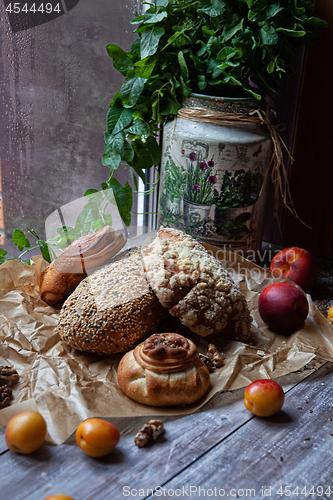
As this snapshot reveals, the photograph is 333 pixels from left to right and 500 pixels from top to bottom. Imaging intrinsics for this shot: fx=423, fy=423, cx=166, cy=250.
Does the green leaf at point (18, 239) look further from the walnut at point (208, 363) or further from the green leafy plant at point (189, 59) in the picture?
the walnut at point (208, 363)

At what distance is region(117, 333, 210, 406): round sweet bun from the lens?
0.75 meters

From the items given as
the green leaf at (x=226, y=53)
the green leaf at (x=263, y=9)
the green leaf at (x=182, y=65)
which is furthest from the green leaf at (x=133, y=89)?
the green leaf at (x=263, y=9)

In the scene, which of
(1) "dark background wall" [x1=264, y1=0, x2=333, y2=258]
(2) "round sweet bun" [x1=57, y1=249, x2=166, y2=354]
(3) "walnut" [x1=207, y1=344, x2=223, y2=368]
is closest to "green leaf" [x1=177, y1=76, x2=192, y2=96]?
(1) "dark background wall" [x1=264, y1=0, x2=333, y2=258]

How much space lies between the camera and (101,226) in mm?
1206

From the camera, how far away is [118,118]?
Result: 126 centimetres

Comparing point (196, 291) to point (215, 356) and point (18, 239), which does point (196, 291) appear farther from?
point (18, 239)

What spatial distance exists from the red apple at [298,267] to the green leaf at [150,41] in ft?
2.26

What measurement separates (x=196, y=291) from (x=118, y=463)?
382 millimetres

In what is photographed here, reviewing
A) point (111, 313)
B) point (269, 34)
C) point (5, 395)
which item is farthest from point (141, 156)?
point (5, 395)

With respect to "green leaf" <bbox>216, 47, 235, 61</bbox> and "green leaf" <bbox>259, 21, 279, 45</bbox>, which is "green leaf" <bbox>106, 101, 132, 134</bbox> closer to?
"green leaf" <bbox>216, 47, 235, 61</bbox>

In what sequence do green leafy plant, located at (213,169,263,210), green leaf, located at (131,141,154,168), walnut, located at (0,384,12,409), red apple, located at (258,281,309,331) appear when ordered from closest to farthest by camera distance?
walnut, located at (0,384,12,409) → red apple, located at (258,281,309,331) → green leafy plant, located at (213,169,263,210) → green leaf, located at (131,141,154,168)

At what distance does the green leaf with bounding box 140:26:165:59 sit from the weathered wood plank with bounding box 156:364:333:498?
931 mm

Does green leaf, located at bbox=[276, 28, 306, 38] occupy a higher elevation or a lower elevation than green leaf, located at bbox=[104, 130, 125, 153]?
higher

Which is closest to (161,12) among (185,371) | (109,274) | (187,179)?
(187,179)
